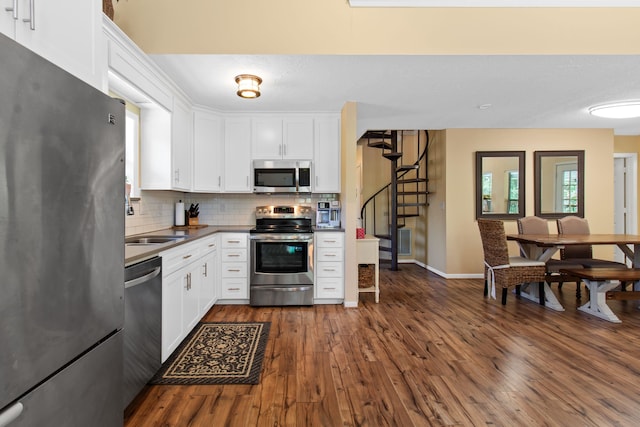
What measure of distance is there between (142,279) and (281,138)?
266 centimetres

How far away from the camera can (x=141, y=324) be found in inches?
74.5

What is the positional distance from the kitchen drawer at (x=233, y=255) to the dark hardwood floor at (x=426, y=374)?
0.57 metres

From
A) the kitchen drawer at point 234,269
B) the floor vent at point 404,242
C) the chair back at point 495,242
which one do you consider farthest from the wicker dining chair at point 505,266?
the kitchen drawer at point 234,269

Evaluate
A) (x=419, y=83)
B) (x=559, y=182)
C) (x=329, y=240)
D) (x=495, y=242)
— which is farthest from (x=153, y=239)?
(x=559, y=182)

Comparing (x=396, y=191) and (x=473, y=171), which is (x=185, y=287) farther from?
(x=473, y=171)

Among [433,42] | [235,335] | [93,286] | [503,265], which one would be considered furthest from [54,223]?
[503,265]

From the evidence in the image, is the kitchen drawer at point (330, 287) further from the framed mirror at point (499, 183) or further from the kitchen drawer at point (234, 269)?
the framed mirror at point (499, 183)

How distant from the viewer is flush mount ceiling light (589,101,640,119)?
3.77 m

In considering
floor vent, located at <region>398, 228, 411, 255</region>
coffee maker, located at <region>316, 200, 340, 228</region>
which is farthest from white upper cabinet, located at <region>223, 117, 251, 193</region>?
floor vent, located at <region>398, 228, 411, 255</region>

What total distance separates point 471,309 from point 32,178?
3923 mm

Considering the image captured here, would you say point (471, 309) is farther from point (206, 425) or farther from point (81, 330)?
point (81, 330)

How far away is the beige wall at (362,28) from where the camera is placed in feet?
8.54

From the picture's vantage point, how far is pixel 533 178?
5250 mm

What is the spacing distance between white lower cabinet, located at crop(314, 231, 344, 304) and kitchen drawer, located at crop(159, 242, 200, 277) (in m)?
1.37
